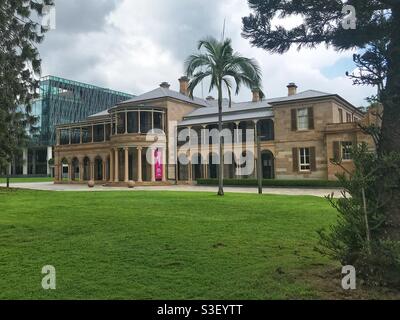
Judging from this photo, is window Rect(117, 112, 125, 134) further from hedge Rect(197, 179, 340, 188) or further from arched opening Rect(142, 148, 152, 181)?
hedge Rect(197, 179, 340, 188)

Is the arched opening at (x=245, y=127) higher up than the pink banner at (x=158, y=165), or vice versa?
the arched opening at (x=245, y=127)

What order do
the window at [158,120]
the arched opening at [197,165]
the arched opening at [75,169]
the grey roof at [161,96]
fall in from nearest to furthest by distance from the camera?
the arched opening at [197,165] → the window at [158,120] → the grey roof at [161,96] → the arched opening at [75,169]

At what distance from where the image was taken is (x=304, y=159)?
35.7m

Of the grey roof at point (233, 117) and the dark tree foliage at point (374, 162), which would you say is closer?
the dark tree foliage at point (374, 162)

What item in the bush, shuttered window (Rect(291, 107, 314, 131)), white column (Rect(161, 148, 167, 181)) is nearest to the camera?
the bush

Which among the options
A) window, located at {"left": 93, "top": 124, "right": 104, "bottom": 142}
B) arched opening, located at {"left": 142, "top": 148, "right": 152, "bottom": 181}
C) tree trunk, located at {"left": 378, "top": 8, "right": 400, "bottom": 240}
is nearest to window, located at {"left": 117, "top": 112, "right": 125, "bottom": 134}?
arched opening, located at {"left": 142, "top": 148, "right": 152, "bottom": 181}

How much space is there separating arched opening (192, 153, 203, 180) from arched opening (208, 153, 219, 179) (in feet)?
3.28

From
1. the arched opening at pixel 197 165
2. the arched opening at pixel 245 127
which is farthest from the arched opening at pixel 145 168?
the arched opening at pixel 245 127

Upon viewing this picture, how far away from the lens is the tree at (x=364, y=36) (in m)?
5.17

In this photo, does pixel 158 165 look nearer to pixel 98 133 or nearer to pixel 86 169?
pixel 98 133

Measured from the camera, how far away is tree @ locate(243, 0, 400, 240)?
5.17 m

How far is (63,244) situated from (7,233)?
6.53 ft

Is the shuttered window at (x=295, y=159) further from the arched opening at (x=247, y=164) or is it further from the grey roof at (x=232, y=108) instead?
the grey roof at (x=232, y=108)

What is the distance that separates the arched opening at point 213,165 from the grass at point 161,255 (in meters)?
29.6
